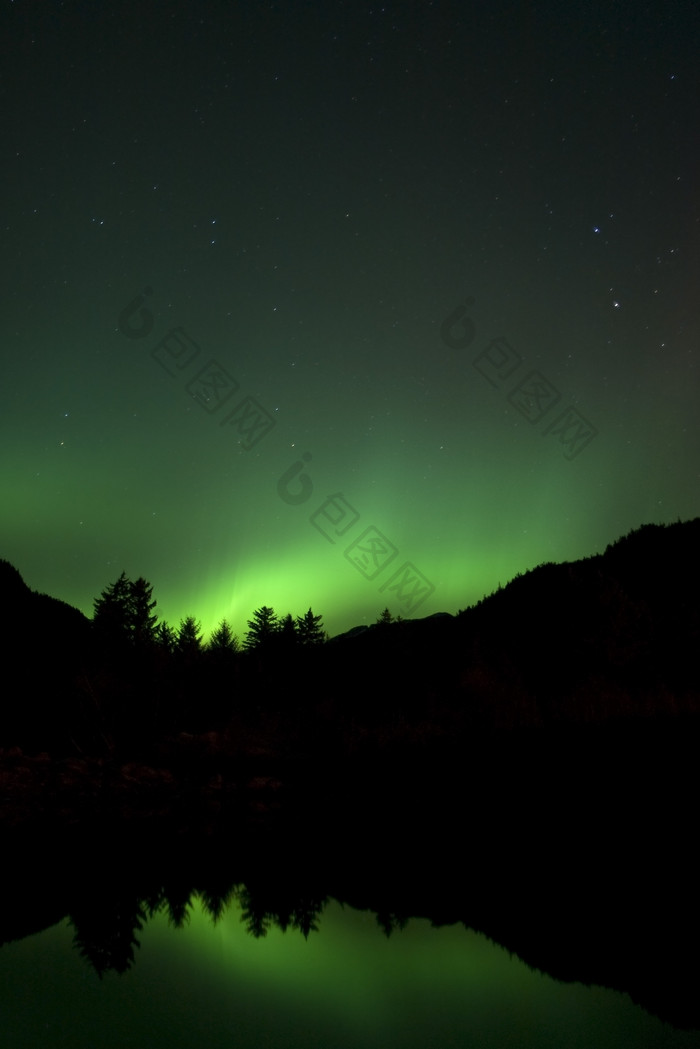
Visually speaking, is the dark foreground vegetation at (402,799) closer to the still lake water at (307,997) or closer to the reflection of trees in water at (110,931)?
the reflection of trees in water at (110,931)

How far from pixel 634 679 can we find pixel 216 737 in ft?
37.9

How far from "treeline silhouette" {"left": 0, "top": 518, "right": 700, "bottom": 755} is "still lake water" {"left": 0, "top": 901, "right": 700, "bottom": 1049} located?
7.82m

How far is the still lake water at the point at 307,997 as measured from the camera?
3887 millimetres

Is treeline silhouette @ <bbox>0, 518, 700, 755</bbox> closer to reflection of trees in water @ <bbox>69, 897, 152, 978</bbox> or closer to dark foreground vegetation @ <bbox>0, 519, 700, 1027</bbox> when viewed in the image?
dark foreground vegetation @ <bbox>0, 519, 700, 1027</bbox>

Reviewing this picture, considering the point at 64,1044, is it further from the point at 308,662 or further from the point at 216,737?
the point at 308,662

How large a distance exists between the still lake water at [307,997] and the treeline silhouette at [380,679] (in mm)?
7824

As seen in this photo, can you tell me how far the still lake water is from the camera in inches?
153

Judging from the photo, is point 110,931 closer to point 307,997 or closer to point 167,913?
point 167,913

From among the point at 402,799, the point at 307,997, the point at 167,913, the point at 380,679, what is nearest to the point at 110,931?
the point at 167,913

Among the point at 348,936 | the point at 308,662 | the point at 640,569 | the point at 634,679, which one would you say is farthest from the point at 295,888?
the point at 640,569

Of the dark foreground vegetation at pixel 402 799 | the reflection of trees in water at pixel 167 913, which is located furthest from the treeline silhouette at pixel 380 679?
the reflection of trees in water at pixel 167 913

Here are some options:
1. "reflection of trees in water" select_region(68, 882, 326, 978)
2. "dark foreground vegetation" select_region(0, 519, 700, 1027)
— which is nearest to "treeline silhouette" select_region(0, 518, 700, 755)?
"dark foreground vegetation" select_region(0, 519, 700, 1027)

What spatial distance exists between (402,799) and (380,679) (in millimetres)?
15048

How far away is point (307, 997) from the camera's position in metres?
4.39
